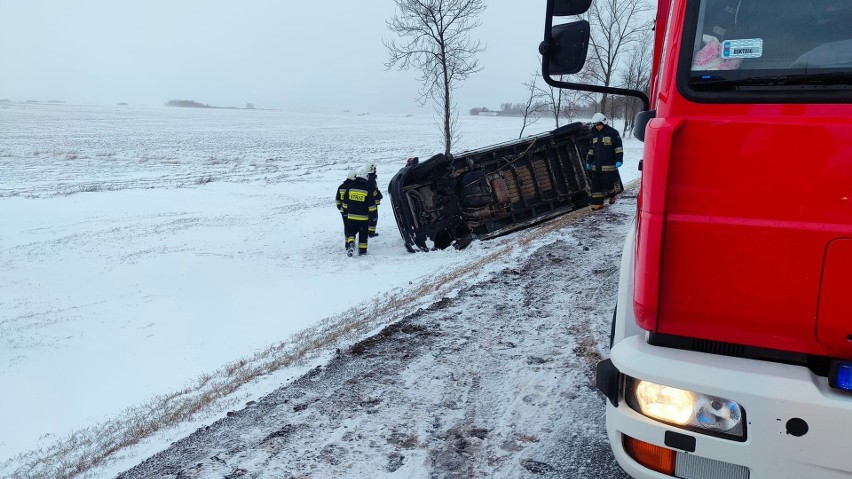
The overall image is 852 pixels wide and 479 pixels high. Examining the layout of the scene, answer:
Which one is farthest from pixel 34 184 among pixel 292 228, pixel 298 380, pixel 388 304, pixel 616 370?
pixel 616 370

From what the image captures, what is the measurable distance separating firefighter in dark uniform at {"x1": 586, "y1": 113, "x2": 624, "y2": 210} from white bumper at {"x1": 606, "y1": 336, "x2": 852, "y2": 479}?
8201 mm

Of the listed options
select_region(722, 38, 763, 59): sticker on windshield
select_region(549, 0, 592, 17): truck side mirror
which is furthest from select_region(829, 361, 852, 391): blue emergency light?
select_region(549, 0, 592, 17): truck side mirror

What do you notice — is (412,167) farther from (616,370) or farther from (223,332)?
(616,370)

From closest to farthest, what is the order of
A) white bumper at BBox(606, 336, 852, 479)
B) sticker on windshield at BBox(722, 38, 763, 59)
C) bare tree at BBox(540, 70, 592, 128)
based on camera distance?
white bumper at BBox(606, 336, 852, 479) → sticker on windshield at BBox(722, 38, 763, 59) → bare tree at BBox(540, 70, 592, 128)

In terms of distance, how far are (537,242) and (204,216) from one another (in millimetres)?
8476

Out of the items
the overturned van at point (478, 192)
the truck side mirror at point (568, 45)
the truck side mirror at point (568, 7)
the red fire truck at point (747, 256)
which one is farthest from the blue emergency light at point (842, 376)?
the overturned van at point (478, 192)

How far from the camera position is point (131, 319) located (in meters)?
7.32

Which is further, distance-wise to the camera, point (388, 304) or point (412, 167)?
point (412, 167)

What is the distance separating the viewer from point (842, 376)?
5.78 ft

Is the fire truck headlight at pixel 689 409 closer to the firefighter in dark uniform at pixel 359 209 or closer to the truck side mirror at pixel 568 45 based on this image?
the truck side mirror at pixel 568 45

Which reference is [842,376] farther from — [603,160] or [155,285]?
[155,285]

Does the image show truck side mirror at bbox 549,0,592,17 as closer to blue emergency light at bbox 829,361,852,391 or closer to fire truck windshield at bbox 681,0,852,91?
fire truck windshield at bbox 681,0,852,91

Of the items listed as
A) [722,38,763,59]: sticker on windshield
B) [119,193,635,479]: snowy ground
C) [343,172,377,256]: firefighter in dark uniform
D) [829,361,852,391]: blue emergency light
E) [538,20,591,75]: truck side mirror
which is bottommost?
[119,193,635,479]: snowy ground

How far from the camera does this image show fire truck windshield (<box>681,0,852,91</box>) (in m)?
1.81
